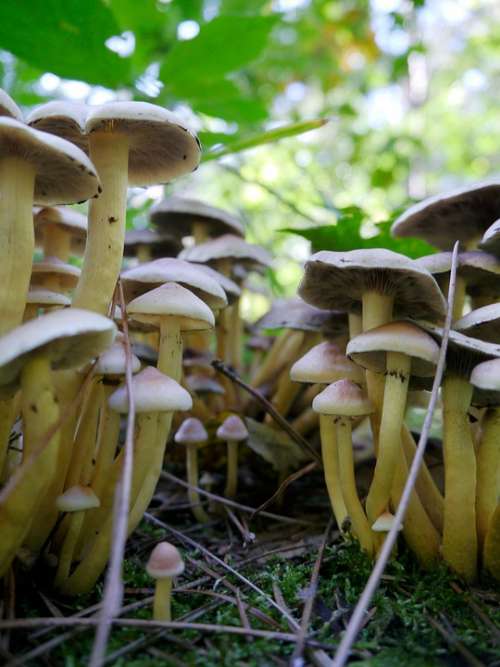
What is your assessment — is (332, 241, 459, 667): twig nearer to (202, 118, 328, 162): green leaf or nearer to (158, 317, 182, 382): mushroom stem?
(158, 317, 182, 382): mushroom stem

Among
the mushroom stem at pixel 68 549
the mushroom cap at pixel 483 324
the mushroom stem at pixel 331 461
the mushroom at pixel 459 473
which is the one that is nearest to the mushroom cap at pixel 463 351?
the mushroom at pixel 459 473

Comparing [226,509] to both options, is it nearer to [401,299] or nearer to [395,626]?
[395,626]

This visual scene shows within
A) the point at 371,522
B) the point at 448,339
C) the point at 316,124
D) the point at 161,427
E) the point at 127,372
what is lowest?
→ the point at 371,522

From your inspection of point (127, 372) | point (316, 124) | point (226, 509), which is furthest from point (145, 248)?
point (127, 372)

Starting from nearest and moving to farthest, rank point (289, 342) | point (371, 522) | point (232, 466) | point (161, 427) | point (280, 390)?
point (161, 427), point (371, 522), point (232, 466), point (280, 390), point (289, 342)

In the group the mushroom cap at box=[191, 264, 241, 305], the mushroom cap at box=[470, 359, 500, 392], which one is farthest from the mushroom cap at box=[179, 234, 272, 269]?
the mushroom cap at box=[470, 359, 500, 392]
